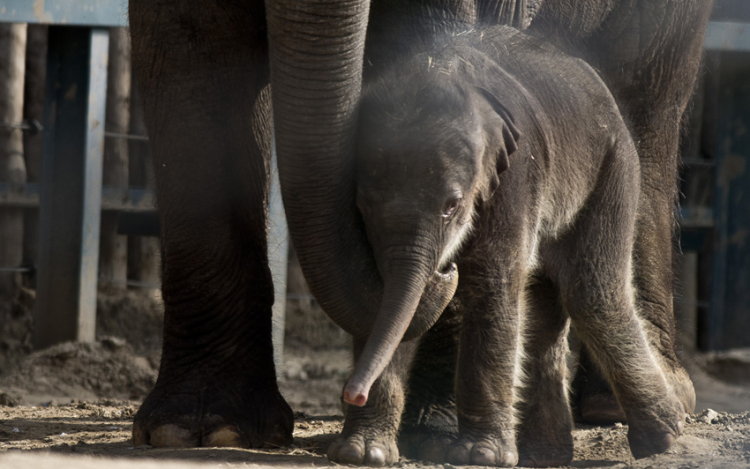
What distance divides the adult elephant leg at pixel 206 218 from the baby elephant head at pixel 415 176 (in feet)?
2.96

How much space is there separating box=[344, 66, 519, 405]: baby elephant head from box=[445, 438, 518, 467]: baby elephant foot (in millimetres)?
506

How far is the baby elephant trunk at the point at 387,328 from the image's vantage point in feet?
8.13

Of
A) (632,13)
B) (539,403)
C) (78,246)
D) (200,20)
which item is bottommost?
(539,403)

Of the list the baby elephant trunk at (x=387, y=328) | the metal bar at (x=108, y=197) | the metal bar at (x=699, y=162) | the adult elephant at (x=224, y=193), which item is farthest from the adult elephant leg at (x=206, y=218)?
the metal bar at (x=699, y=162)

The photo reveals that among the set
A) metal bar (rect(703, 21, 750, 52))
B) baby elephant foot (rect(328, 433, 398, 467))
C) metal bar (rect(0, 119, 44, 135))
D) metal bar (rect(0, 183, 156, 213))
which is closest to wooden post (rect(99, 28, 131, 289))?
metal bar (rect(0, 183, 156, 213))

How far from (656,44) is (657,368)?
1.63 meters

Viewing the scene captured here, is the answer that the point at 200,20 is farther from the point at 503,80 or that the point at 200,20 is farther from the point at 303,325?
the point at 303,325

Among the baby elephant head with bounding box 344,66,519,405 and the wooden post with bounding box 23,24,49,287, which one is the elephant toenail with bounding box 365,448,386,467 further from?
the wooden post with bounding box 23,24,49,287

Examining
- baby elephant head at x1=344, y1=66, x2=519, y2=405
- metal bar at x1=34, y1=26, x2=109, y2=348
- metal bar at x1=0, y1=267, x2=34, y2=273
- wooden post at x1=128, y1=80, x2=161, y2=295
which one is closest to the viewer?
baby elephant head at x1=344, y1=66, x2=519, y2=405

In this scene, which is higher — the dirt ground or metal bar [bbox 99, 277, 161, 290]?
metal bar [bbox 99, 277, 161, 290]

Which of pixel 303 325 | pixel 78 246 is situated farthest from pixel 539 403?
pixel 303 325

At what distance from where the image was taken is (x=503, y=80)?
10.2 feet

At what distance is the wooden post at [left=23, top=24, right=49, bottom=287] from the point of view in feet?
22.5

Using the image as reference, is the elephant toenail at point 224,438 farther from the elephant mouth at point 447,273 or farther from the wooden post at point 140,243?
the wooden post at point 140,243
